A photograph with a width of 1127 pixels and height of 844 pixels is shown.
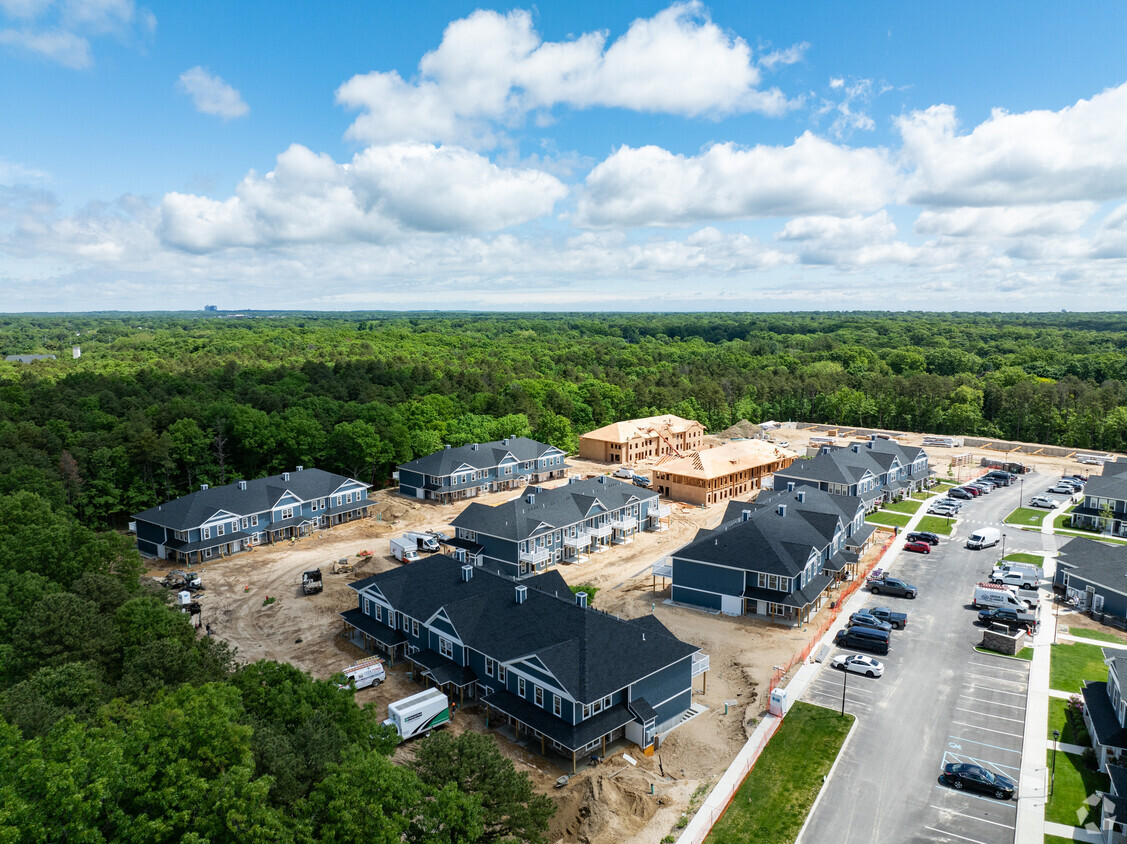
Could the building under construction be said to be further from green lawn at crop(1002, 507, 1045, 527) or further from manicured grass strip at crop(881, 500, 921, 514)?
green lawn at crop(1002, 507, 1045, 527)

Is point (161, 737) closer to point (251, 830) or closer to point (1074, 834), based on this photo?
point (251, 830)

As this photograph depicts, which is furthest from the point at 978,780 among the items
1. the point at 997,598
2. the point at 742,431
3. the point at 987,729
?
the point at 742,431

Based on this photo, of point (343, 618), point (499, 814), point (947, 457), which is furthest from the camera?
point (947, 457)

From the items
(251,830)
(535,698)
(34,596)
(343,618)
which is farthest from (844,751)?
(34,596)

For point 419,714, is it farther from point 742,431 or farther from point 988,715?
point 742,431

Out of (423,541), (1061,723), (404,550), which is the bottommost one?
(404,550)

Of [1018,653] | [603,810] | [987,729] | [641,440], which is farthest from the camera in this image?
[641,440]
